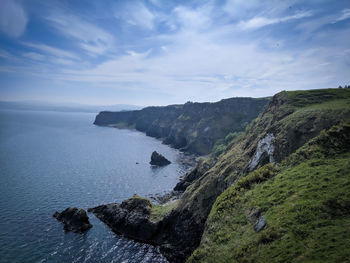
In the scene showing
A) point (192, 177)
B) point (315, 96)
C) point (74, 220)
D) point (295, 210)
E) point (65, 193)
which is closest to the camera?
point (295, 210)

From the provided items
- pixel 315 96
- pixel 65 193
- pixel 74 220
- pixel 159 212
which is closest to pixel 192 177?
pixel 159 212

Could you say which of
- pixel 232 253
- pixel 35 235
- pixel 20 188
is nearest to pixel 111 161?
pixel 20 188

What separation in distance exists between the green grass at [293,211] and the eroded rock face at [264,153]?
4809 mm

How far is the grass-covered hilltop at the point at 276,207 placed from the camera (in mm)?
18766

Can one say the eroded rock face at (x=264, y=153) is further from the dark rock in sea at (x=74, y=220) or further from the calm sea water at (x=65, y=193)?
the dark rock in sea at (x=74, y=220)

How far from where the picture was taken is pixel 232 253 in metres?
23.2

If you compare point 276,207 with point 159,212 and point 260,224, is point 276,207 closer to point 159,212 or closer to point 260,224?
point 260,224

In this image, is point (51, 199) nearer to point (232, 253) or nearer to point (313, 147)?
point (232, 253)

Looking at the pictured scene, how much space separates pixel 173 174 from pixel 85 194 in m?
47.6

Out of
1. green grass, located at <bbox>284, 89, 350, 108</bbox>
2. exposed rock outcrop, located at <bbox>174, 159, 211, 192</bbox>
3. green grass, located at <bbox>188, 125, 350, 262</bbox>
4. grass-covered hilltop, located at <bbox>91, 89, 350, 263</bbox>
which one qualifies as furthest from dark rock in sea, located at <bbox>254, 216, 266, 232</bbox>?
exposed rock outcrop, located at <bbox>174, 159, 211, 192</bbox>

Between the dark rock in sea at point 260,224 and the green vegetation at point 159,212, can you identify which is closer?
the dark rock in sea at point 260,224

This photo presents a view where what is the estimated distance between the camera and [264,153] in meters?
41.1

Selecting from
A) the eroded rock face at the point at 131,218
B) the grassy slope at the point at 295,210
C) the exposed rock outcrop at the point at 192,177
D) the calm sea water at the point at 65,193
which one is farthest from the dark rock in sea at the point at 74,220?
the exposed rock outcrop at the point at 192,177

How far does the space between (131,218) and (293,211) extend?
1709 inches
